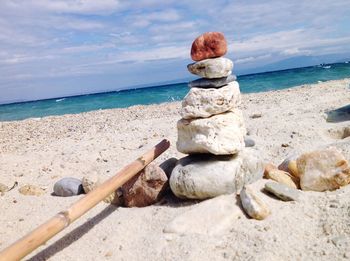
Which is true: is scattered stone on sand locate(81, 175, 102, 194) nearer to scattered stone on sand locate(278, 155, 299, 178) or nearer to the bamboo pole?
the bamboo pole

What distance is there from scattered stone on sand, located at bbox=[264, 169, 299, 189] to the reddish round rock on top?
1.56 m

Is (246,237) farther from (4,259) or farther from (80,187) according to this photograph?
(80,187)

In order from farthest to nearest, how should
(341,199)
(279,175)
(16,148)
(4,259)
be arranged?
(16,148) → (279,175) → (341,199) → (4,259)

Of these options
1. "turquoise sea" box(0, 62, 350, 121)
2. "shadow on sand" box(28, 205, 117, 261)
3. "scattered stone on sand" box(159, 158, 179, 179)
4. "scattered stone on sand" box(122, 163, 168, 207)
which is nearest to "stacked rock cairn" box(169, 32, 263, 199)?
"scattered stone on sand" box(122, 163, 168, 207)

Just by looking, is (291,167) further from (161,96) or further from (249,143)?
(161,96)

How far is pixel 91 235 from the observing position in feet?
12.9

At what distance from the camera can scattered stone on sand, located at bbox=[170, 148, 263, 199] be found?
3.97m

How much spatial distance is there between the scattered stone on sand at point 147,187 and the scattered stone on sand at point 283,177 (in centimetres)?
128

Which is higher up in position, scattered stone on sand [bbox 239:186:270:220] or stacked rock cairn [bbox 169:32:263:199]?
stacked rock cairn [bbox 169:32:263:199]

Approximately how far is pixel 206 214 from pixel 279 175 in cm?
118

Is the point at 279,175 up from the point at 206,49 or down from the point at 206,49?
down

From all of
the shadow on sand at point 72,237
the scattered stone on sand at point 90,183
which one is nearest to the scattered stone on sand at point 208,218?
the shadow on sand at point 72,237

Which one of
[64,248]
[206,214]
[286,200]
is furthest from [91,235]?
[286,200]

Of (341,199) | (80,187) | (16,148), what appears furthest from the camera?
(16,148)
